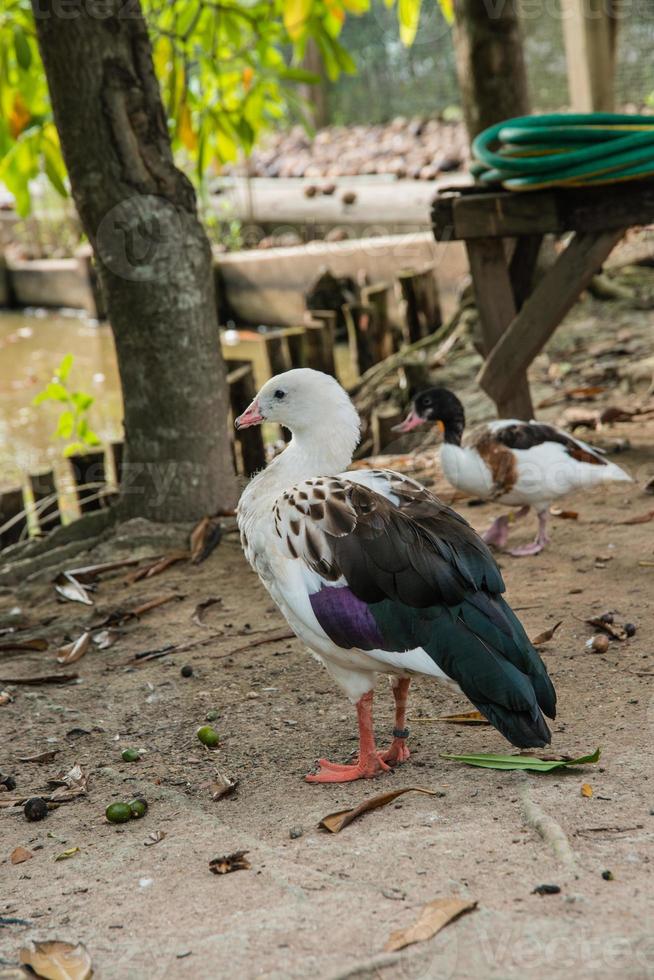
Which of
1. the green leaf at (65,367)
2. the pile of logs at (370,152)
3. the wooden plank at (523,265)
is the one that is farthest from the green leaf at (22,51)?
the pile of logs at (370,152)

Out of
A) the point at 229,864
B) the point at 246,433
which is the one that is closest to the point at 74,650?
the point at 229,864

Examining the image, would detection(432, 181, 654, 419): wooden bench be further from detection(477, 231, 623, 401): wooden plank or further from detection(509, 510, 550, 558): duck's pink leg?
detection(509, 510, 550, 558): duck's pink leg

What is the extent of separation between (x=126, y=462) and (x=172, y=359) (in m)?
0.64

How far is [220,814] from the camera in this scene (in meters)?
3.33

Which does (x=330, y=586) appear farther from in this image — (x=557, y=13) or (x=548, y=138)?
(x=557, y=13)

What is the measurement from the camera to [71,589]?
17.6ft

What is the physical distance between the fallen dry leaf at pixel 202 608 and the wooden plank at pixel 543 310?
2.03 metres

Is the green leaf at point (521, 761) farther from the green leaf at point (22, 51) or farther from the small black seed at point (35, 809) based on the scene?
the green leaf at point (22, 51)

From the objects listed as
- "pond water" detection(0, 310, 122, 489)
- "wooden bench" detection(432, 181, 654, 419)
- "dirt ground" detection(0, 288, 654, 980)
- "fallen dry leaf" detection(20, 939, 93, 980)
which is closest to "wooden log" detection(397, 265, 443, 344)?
"pond water" detection(0, 310, 122, 489)

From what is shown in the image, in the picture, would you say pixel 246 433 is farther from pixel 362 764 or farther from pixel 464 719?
pixel 362 764

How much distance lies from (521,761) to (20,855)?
4.71 ft

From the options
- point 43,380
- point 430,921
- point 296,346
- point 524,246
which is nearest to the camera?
point 430,921

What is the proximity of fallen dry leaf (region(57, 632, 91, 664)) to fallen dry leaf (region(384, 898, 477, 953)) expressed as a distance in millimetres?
2448

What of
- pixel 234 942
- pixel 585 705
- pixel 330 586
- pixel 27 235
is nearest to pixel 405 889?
pixel 234 942
